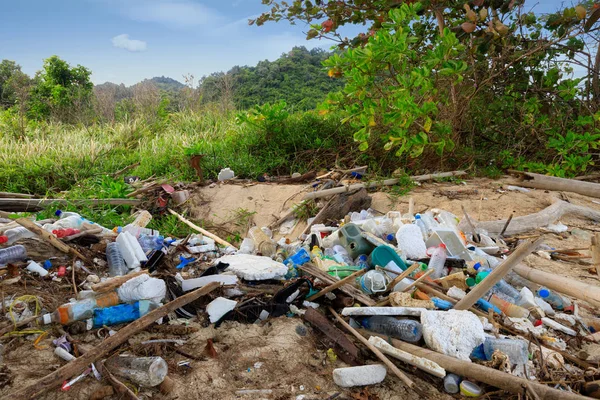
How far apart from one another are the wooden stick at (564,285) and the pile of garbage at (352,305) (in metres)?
0.02

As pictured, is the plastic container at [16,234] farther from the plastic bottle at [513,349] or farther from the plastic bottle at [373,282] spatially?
the plastic bottle at [513,349]

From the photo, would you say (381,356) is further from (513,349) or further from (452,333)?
(513,349)

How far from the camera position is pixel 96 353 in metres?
1.91

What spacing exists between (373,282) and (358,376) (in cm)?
78

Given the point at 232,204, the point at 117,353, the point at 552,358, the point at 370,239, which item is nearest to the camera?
the point at 117,353

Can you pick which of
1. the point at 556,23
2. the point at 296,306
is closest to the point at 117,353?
the point at 296,306

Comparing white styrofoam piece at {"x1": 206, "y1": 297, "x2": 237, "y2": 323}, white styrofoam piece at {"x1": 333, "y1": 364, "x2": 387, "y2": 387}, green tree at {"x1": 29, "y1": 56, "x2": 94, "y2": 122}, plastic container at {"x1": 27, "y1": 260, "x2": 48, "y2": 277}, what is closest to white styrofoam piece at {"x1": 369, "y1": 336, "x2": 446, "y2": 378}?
white styrofoam piece at {"x1": 333, "y1": 364, "x2": 387, "y2": 387}

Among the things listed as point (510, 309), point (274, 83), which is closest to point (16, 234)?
point (510, 309)

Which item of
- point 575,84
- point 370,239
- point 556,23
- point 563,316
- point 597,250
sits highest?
point 556,23

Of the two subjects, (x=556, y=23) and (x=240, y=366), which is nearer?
(x=240, y=366)

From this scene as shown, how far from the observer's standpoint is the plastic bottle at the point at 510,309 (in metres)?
2.60

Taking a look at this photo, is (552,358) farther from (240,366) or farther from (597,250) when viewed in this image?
(240,366)

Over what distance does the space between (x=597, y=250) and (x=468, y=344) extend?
829 millimetres

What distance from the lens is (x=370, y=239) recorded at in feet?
10.9
